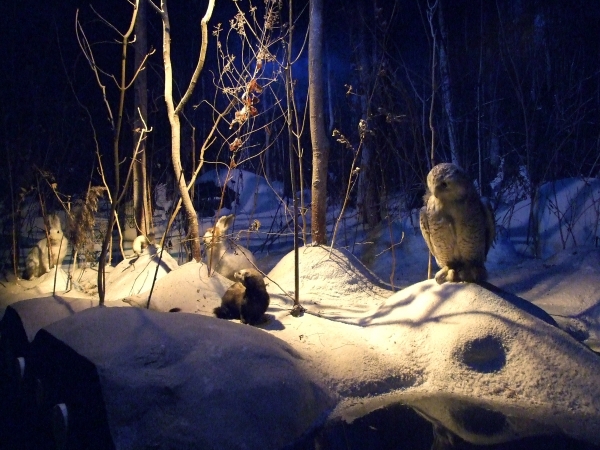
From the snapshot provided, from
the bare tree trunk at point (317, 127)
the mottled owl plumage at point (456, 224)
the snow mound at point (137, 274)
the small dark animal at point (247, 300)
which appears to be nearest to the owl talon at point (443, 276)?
the mottled owl plumage at point (456, 224)

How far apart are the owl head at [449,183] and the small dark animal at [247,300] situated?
2030 millimetres

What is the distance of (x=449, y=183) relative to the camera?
4945mm

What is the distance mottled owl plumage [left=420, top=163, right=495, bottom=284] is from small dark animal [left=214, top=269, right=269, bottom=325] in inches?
71.1

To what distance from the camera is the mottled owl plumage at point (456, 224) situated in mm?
4984

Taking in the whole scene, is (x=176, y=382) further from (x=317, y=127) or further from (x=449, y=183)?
(x=317, y=127)

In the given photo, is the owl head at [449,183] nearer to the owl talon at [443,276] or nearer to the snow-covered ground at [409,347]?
the owl talon at [443,276]

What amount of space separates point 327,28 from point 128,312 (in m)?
10.8

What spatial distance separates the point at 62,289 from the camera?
321 inches

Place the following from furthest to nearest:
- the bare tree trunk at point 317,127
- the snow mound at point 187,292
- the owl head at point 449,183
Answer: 1. the bare tree trunk at point 317,127
2. the snow mound at point 187,292
3. the owl head at point 449,183

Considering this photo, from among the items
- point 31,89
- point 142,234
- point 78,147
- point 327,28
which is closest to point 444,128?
point 327,28

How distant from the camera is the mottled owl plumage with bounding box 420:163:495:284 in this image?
4984mm

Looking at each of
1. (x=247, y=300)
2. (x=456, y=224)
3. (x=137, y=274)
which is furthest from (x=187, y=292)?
(x=456, y=224)

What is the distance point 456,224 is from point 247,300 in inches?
87.6

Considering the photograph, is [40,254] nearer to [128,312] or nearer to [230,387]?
[128,312]
